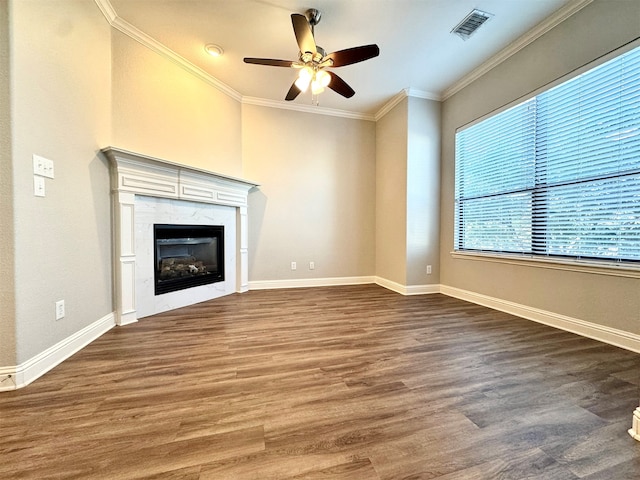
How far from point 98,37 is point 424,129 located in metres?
3.81

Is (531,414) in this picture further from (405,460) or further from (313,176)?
(313,176)

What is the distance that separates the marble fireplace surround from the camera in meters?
2.49

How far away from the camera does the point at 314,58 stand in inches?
94.3

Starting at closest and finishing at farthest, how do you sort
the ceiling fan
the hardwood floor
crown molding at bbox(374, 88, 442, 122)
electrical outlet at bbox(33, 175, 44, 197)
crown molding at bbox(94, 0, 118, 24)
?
the hardwood floor, electrical outlet at bbox(33, 175, 44, 197), the ceiling fan, crown molding at bbox(94, 0, 118, 24), crown molding at bbox(374, 88, 442, 122)

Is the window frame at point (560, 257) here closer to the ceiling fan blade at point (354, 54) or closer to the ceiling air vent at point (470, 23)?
the ceiling air vent at point (470, 23)

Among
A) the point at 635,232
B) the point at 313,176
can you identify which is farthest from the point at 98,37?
the point at 635,232

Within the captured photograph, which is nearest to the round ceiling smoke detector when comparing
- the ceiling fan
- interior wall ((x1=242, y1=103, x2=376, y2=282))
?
the ceiling fan

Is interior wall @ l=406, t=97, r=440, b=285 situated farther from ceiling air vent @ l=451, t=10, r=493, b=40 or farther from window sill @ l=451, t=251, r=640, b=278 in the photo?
ceiling air vent @ l=451, t=10, r=493, b=40

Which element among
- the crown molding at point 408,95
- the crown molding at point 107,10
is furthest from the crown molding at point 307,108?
the crown molding at point 107,10

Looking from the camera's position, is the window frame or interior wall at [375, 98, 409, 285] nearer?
the window frame

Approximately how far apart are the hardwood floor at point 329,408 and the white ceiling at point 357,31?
114 inches

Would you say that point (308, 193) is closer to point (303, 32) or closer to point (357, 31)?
point (357, 31)

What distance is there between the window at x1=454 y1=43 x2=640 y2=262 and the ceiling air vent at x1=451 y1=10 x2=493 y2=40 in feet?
3.04

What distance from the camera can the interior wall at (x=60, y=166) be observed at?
1550 millimetres
